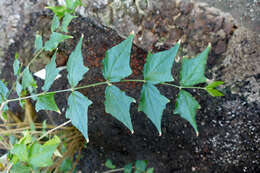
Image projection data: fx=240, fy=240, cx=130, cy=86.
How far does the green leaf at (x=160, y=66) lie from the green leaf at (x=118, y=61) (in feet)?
0.17

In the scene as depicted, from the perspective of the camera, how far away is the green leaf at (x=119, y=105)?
492 millimetres

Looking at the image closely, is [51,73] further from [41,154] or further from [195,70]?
[195,70]

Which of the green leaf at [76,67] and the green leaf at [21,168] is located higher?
the green leaf at [76,67]

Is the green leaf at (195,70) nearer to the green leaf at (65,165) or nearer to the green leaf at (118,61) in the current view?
the green leaf at (118,61)

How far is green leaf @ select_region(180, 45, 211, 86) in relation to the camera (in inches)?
19.7

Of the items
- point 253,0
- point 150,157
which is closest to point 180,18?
point 253,0

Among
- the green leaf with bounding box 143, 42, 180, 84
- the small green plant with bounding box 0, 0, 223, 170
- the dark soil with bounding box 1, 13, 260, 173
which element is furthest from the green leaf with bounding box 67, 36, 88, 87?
the dark soil with bounding box 1, 13, 260, 173

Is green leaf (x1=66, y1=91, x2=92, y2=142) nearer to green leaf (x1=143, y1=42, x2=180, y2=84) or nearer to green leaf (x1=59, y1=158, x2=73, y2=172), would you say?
green leaf (x1=143, y1=42, x2=180, y2=84)

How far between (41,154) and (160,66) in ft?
1.06

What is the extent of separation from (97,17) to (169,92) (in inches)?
14.5

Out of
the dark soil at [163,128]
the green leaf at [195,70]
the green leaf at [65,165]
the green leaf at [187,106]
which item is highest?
the green leaf at [195,70]

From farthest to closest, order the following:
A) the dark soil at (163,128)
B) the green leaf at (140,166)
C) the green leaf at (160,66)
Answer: the green leaf at (140,166) → the dark soil at (163,128) → the green leaf at (160,66)

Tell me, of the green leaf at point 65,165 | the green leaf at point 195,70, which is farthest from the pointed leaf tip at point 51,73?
the green leaf at point 65,165

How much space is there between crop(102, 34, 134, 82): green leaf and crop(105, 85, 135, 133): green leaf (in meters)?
0.03
